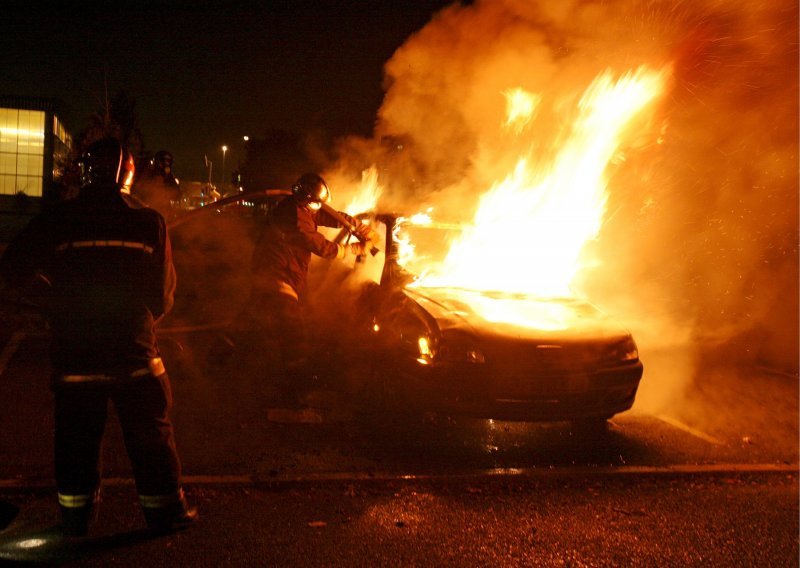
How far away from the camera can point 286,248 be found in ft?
19.2

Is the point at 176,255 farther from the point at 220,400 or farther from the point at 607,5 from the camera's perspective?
the point at 607,5

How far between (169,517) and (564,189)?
652cm

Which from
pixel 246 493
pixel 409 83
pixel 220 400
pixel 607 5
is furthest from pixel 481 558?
pixel 409 83

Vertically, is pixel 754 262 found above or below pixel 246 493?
above

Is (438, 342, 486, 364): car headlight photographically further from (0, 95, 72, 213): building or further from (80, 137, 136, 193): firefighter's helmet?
(0, 95, 72, 213): building

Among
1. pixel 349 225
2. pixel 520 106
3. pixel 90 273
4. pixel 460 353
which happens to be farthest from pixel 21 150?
pixel 90 273

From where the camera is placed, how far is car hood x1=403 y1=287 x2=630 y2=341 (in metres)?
5.12

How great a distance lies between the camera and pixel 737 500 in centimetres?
443

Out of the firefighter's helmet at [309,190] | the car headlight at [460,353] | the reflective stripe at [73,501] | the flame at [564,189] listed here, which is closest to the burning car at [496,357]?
the car headlight at [460,353]

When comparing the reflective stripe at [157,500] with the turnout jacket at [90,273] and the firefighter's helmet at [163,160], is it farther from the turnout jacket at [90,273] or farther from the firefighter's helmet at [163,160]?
the firefighter's helmet at [163,160]

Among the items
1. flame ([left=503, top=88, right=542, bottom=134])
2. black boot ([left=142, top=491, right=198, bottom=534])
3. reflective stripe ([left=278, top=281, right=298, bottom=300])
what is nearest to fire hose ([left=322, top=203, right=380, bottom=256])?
reflective stripe ([left=278, top=281, right=298, bottom=300])

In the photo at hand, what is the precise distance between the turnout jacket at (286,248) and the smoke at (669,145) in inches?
91.5

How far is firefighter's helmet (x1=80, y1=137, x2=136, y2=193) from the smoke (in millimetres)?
4858

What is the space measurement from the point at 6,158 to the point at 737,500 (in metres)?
42.7
